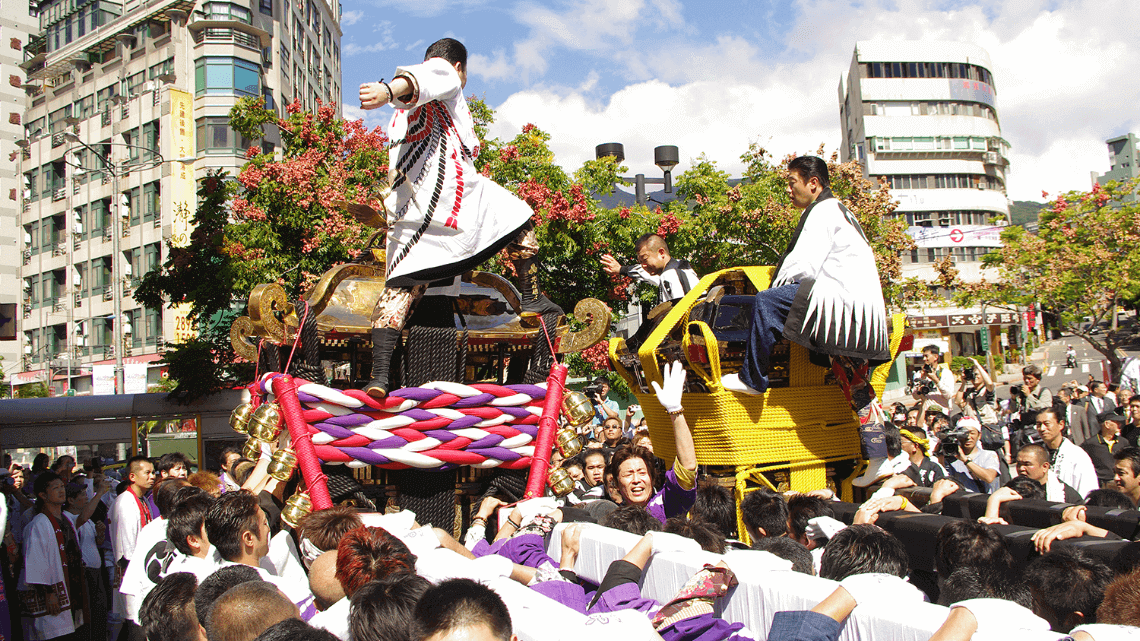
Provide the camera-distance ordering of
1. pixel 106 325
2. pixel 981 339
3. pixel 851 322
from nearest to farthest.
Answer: pixel 851 322 → pixel 106 325 → pixel 981 339

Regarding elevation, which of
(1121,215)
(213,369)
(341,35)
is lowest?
(213,369)

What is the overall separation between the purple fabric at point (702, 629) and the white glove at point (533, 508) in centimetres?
137

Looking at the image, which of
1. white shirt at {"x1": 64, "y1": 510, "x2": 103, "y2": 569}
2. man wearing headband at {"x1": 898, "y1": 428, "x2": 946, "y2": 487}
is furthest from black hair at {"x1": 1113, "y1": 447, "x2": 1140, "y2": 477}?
white shirt at {"x1": 64, "y1": 510, "x2": 103, "y2": 569}

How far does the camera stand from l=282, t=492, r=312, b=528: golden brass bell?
373 centimetres

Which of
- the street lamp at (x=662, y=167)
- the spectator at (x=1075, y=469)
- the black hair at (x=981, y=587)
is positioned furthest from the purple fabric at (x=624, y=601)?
the street lamp at (x=662, y=167)

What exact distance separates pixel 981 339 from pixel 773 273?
41378mm

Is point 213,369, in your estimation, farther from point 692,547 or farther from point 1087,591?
point 1087,591

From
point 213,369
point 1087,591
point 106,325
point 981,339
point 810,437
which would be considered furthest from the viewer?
point 981,339

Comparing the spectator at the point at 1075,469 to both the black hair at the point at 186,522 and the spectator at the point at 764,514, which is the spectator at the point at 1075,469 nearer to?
the spectator at the point at 764,514

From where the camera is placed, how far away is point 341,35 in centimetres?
4419

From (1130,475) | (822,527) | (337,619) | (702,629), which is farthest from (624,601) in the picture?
(1130,475)

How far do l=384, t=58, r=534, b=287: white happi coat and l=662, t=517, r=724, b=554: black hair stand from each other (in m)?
1.43

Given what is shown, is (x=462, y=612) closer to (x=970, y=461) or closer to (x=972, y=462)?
(x=972, y=462)

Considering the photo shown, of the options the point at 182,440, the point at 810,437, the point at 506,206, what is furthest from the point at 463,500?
the point at 182,440
